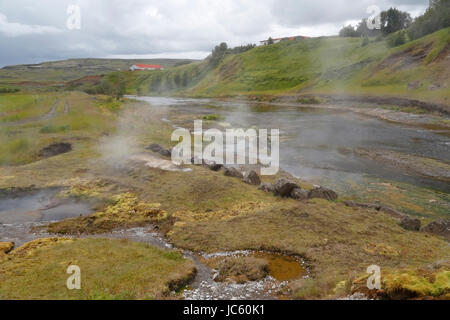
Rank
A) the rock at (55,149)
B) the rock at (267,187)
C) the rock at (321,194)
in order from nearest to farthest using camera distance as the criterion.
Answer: the rock at (321,194), the rock at (267,187), the rock at (55,149)

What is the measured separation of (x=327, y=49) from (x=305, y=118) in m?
91.4

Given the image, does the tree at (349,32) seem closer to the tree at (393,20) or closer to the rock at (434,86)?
the tree at (393,20)

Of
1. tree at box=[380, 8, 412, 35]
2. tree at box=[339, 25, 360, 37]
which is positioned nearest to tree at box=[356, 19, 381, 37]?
tree at box=[339, 25, 360, 37]

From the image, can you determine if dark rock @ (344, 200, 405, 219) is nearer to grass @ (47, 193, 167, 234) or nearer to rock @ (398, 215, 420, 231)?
rock @ (398, 215, 420, 231)

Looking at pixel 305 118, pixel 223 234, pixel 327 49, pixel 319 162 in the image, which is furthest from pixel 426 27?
pixel 223 234

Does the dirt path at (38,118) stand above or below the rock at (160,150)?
above

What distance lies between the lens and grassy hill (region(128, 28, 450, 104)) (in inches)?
3371

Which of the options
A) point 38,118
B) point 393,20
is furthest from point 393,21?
point 38,118

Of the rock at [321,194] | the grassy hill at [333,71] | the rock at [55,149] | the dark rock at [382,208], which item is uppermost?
the grassy hill at [333,71]

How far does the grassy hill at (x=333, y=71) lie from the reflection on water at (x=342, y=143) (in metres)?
21.3

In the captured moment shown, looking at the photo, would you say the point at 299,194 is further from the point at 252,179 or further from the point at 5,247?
the point at 5,247

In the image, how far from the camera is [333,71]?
403 feet

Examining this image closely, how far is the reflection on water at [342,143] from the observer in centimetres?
3506

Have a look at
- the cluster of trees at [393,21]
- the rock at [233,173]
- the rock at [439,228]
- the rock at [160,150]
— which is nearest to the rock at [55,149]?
the rock at [160,150]
